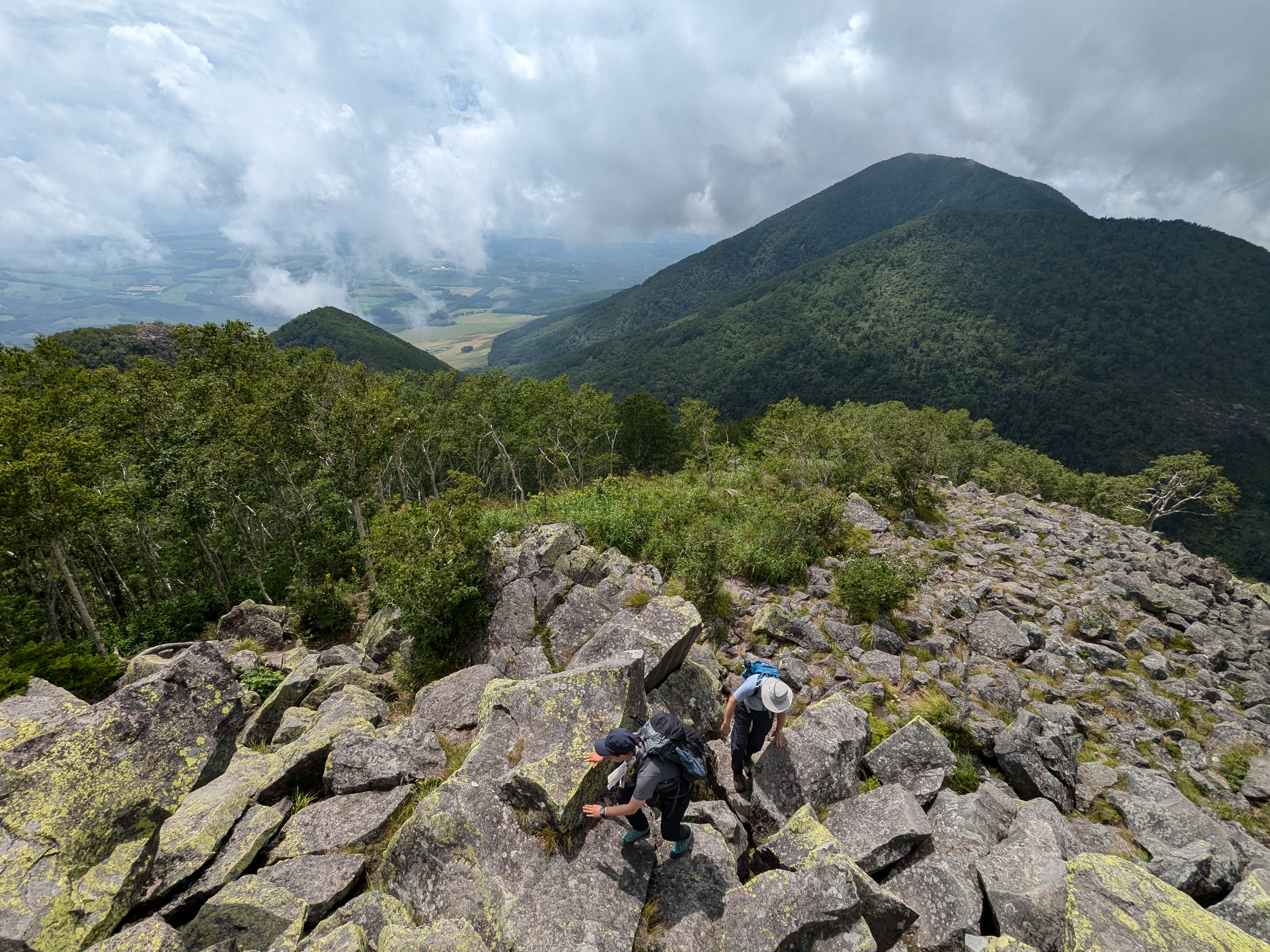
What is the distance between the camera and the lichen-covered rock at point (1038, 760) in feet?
29.8

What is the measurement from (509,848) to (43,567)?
103 ft

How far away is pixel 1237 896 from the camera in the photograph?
6.33 meters

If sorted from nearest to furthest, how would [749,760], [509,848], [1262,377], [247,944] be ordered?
[247,944] < [509,848] < [749,760] < [1262,377]

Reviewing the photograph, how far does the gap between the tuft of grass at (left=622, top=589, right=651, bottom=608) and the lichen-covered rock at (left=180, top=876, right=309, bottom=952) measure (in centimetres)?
759

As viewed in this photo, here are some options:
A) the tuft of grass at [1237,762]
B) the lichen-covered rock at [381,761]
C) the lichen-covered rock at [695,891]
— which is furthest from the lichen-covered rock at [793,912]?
the tuft of grass at [1237,762]

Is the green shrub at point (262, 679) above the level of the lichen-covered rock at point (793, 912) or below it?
below

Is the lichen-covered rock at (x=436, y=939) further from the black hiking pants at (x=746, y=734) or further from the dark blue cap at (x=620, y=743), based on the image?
the black hiking pants at (x=746, y=734)

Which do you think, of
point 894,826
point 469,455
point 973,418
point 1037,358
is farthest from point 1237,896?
point 1037,358

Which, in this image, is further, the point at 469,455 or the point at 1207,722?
the point at 469,455

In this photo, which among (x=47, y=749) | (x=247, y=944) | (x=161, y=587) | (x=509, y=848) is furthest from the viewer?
(x=161, y=587)

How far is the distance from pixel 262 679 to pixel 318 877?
30.1 feet

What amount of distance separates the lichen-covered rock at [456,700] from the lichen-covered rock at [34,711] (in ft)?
16.9

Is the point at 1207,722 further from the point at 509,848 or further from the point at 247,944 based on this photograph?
the point at 247,944

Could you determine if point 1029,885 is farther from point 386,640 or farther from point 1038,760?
point 386,640
